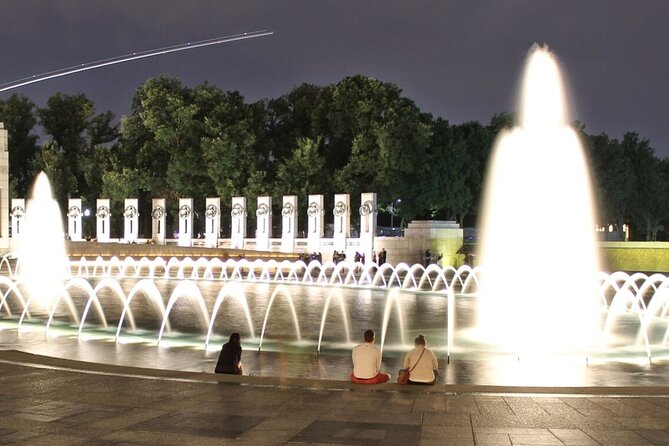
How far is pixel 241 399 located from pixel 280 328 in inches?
356

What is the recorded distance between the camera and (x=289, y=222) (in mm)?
58812

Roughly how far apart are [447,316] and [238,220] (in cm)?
3898

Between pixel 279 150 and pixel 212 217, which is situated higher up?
pixel 279 150

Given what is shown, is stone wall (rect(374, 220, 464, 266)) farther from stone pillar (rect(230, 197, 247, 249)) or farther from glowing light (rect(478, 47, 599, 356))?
glowing light (rect(478, 47, 599, 356))

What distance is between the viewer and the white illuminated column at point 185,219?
63.0 m

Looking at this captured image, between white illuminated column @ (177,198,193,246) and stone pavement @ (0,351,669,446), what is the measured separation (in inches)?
2001

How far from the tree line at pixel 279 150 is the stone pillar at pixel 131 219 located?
296cm

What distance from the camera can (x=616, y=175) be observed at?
254 ft

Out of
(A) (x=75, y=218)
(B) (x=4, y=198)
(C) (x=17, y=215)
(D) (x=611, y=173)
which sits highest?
(D) (x=611, y=173)

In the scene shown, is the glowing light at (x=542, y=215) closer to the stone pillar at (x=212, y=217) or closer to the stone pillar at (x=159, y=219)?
the stone pillar at (x=212, y=217)

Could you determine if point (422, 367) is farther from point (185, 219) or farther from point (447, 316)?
point (185, 219)

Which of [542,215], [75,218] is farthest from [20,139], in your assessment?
[542,215]

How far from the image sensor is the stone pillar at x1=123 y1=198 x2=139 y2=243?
64.4 m

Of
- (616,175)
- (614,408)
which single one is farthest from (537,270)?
(616,175)
